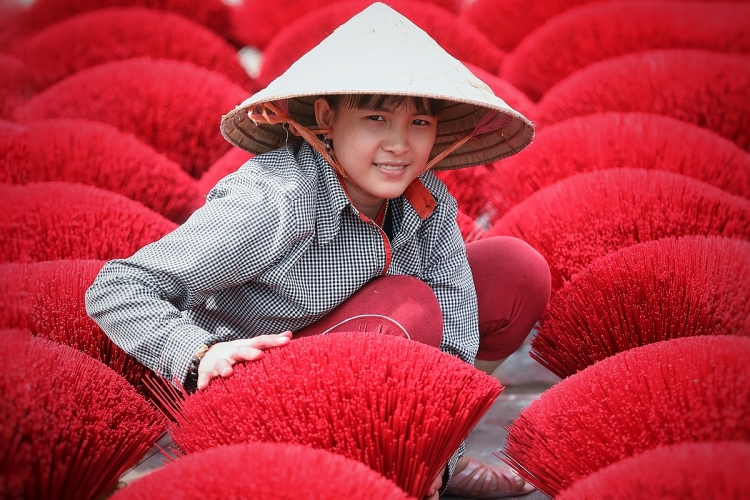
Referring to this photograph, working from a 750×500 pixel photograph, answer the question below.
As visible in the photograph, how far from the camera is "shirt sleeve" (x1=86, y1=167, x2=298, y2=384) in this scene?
742mm

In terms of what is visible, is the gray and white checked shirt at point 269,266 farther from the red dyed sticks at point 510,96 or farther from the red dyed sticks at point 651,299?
the red dyed sticks at point 510,96

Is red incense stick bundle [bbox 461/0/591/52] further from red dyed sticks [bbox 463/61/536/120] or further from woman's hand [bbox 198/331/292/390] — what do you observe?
woman's hand [bbox 198/331/292/390]

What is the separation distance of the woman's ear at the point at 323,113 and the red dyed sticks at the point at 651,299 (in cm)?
35

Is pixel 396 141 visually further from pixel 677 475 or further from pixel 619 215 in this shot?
pixel 677 475

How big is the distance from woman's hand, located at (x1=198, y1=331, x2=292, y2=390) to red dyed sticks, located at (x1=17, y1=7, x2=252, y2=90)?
0.99m

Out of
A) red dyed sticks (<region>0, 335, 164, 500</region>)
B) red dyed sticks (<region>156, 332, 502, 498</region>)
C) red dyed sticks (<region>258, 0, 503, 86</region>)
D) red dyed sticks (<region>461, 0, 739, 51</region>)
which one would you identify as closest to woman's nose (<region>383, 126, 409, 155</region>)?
red dyed sticks (<region>156, 332, 502, 498</region>)

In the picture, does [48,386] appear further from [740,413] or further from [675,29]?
[675,29]

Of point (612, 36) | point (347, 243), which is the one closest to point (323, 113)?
point (347, 243)

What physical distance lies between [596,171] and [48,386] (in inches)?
30.4

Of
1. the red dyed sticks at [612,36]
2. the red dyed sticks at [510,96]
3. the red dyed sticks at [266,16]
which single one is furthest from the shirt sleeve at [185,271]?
the red dyed sticks at [266,16]

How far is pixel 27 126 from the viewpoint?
4.04ft

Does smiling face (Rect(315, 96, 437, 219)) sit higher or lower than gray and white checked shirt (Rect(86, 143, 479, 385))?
higher

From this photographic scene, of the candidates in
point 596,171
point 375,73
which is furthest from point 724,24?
point 375,73

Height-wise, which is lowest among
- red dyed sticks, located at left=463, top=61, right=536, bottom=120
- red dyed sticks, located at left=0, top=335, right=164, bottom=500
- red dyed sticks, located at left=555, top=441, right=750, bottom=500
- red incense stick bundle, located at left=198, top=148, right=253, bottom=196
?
red dyed sticks, located at left=0, top=335, right=164, bottom=500
